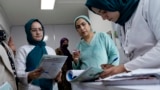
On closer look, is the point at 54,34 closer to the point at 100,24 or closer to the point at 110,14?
the point at 100,24

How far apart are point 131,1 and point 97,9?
0.19 m

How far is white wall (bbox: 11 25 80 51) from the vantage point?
19.3 ft

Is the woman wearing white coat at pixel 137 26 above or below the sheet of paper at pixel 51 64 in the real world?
above

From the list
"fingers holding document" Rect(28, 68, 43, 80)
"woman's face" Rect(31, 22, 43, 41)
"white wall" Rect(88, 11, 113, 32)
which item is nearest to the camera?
"fingers holding document" Rect(28, 68, 43, 80)

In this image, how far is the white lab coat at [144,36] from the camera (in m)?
0.93

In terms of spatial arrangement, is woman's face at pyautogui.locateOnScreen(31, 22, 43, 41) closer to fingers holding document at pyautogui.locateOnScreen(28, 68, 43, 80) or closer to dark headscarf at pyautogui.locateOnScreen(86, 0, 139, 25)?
fingers holding document at pyautogui.locateOnScreen(28, 68, 43, 80)

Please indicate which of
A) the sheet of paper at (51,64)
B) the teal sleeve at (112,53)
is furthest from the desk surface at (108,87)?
the teal sleeve at (112,53)

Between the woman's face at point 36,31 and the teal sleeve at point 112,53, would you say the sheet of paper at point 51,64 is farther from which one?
the teal sleeve at point 112,53

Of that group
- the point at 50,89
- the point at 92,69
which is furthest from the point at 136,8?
the point at 50,89

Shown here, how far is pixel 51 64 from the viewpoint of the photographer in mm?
1521

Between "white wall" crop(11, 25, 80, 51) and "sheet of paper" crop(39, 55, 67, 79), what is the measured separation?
426 centimetres

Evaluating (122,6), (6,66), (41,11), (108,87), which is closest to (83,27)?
(6,66)

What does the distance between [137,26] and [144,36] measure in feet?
0.19

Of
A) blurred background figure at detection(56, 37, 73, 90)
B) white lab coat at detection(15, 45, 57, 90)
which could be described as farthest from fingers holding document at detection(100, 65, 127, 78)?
blurred background figure at detection(56, 37, 73, 90)
